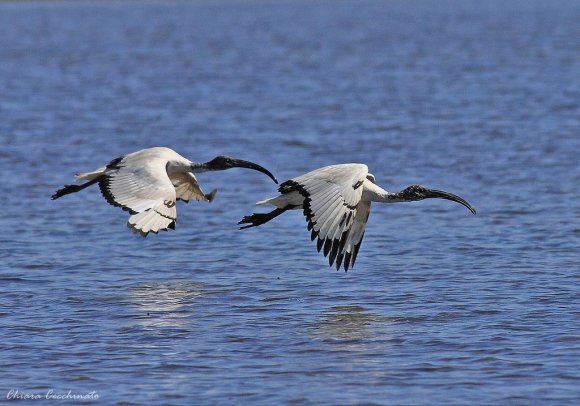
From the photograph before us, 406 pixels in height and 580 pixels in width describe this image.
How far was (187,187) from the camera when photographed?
14016mm

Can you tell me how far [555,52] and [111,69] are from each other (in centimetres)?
1372

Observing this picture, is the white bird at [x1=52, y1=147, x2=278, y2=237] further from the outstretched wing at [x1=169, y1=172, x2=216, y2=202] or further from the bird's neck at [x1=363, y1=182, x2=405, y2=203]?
the bird's neck at [x1=363, y1=182, x2=405, y2=203]

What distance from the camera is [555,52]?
40.9 metres

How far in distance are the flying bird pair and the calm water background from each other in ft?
2.02

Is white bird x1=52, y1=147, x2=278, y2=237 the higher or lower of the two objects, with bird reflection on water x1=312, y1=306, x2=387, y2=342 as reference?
higher

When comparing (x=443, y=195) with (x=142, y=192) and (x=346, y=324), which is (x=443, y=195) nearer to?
(x=346, y=324)

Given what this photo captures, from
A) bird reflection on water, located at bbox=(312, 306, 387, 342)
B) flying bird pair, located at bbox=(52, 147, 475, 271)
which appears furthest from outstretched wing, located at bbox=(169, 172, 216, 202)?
bird reflection on water, located at bbox=(312, 306, 387, 342)

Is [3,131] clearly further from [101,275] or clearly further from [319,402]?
[319,402]

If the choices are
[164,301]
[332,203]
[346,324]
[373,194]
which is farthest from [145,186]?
[346,324]

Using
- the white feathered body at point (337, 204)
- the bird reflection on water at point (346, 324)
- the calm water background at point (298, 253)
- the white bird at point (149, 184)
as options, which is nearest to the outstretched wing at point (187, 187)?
the white bird at point (149, 184)

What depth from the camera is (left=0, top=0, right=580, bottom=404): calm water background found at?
373 inches

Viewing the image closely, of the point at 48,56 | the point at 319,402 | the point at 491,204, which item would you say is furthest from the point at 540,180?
the point at 48,56

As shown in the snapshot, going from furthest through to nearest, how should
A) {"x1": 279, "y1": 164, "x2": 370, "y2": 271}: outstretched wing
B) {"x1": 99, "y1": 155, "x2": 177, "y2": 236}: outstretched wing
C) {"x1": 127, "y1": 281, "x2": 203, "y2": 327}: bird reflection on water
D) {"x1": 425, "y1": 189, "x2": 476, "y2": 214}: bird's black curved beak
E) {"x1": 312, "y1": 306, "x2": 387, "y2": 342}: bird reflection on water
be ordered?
{"x1": 425, "y1": 189, "x2": 476, "y2": 214}: bird's black curved beak
{"x1": 99, "y1": 155, "x2": 177, "y2": 236}: outstretched wing
{"x1": 279, "y1": 164, "x2": 370, "y2": 271}: outstretched wing
{"x1": 127, "y1": 281, "x2": 203, "y2": 327}: bird reflection on water
{"x1": 312, "y1": 306, "x2": 387, "y2": 342}: bird reflection on water

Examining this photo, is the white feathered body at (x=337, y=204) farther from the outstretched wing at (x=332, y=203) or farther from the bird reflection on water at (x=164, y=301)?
the bird reflection on water at (x=164, y=301)
